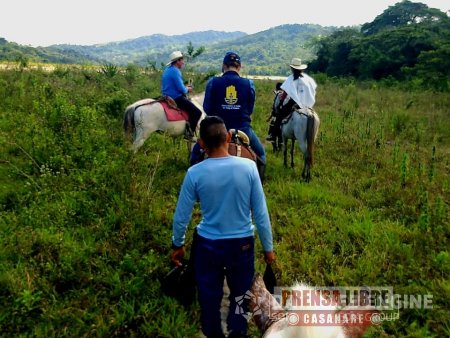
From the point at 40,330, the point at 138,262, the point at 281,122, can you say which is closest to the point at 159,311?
the point at 138,262

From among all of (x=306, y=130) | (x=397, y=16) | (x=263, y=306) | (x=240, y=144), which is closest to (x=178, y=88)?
(x=306, y=130)

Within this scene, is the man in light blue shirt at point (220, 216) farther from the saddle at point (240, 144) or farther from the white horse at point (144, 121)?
the white horse at point (144, 121)

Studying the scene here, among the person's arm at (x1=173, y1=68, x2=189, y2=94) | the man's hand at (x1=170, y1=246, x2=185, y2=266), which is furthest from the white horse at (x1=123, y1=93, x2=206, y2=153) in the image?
the man's hand at (x1=170, y1=246, x2=185, y2=266)

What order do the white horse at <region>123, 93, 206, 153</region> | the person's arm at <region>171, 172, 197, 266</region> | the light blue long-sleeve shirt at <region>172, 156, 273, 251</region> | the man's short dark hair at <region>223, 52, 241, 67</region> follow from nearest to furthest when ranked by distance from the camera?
the light blue long-sleeve shirt at <region>172, 156, 273, 251</region> < the person's arm at <region>171, 172, 197, 266</region> < the man's short dark hair at <region>223, 52, 241, 67</region> < the white horse at <region>123, 93, 206, 153</region>

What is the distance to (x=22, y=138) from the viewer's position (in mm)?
7281

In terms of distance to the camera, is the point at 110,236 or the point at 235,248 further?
the point at 110,236

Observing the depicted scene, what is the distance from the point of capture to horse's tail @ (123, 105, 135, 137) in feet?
25.5

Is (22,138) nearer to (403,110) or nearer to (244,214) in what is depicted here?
(244,214)

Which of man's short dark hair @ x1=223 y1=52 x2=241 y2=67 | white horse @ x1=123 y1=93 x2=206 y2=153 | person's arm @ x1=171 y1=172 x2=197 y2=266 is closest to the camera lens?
person's arm @ x1=171 y1=172 x2=197 y2=266

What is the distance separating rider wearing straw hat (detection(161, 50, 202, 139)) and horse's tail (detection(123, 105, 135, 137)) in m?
0.82

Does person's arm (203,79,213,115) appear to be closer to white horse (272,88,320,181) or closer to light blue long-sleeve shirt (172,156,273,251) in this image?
light blue long-sleeve shirt (172,156,273,251)

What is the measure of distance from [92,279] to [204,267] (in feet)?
5.89

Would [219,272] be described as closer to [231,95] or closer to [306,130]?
[231,95]

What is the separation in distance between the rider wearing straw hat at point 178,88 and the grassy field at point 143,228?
3.13 feet
